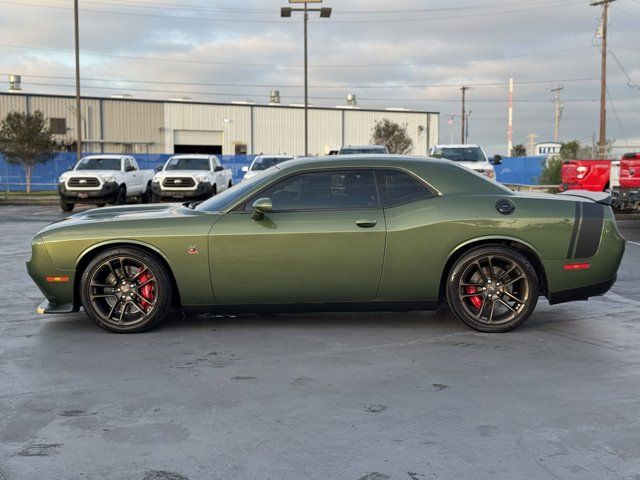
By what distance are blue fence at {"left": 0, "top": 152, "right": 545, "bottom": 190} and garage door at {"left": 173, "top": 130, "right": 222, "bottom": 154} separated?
14583 millimetres

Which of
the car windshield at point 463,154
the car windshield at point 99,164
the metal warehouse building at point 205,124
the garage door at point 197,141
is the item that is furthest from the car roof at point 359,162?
the garage door at point 197,141

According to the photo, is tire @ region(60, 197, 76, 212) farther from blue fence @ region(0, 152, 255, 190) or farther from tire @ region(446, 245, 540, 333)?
tire @ region(446, 245, 540, 333)

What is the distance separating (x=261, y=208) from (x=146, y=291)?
124 centimetres

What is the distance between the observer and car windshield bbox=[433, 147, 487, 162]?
72.2 ft

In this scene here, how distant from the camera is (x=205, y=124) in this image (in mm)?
60375

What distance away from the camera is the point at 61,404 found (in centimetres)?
444

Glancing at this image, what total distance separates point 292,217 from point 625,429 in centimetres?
322

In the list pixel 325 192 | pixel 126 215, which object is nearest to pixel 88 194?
pixel 126 215

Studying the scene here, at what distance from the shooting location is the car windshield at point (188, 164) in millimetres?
24875

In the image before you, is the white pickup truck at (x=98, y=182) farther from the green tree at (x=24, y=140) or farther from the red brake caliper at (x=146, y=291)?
the red brake caliper at (x=146, y=291)

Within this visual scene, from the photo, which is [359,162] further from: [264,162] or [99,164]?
[99,164]

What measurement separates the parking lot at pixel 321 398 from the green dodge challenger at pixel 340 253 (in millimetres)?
298

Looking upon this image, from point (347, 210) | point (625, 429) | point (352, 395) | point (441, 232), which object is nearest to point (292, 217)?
point (347, 210)

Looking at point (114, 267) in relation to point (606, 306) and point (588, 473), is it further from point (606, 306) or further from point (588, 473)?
point (606, 306)
